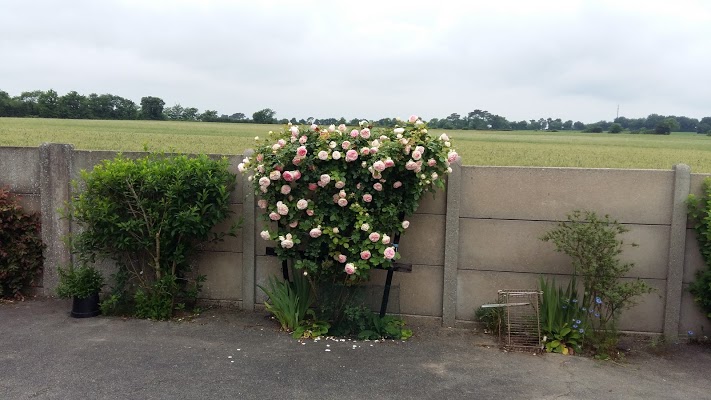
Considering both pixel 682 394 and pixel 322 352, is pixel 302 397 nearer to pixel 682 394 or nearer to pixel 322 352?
pixel 322 352

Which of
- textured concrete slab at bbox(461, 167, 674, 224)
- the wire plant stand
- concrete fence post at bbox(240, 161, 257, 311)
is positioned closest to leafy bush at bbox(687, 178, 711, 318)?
textured concrete slab at bbox(461, 167, 674, 224)

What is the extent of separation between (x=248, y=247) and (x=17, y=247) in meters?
2.63

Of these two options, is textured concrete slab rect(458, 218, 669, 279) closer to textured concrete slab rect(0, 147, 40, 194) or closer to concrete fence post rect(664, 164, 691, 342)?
concrete fence post rect(664, 164, 691, 342)

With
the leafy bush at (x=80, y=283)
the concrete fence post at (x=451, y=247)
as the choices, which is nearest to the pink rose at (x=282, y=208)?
the concrete fence post at (x=451, y=247)

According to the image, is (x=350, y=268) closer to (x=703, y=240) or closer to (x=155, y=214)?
(x=155, y=214)

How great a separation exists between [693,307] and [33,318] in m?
6.48

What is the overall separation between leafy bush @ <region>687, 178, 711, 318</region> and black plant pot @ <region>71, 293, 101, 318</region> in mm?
5868

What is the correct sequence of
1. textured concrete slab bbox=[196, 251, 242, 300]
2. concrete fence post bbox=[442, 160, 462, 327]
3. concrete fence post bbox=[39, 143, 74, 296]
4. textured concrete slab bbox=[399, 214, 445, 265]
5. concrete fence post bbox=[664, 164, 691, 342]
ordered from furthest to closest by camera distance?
1. concrete fence post bbox=[39, 143, 74, 296]
2. textured concrete slab bbox=[196, 251, 242, 300]
3. textured concrete slab bbox=[399, 214, 445, 265]
4. concrete fence post bbox=[442, 160, 462, 327]
5. concrete fence post bbox=[664, 164, 691, 342]

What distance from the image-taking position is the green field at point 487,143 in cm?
905

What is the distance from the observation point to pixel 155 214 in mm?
5445

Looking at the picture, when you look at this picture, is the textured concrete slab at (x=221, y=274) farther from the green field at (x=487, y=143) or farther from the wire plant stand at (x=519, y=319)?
the wire plant stand at (x=519, y=319)

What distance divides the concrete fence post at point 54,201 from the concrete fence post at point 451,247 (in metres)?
4.15

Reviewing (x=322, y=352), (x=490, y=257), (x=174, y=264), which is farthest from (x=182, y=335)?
(x=490, y=257)

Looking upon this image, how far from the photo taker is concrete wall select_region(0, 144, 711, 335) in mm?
5316
